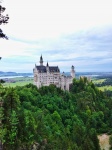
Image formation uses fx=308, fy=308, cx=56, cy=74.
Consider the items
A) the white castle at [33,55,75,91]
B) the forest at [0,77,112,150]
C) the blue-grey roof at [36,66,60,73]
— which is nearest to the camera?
the forest at [0,77,112,150]

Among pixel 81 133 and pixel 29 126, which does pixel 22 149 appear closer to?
pixel 29 126

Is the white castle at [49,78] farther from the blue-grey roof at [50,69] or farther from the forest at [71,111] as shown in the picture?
the forest at [71,111]

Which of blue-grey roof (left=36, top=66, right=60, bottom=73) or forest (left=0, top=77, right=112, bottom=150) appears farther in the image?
blue-grey roof (left=36, top=66, right=60, bottom=73)

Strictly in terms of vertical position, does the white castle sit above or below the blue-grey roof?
below

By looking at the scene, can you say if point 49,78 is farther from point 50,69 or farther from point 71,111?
point 71,111

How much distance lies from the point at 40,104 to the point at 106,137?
91.2ft

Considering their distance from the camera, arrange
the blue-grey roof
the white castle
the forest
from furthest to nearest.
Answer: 1. the blue-grey roof
2. the white castle
3. the forest

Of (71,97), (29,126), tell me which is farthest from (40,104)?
(29,126)

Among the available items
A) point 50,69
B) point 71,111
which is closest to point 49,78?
point 50,69

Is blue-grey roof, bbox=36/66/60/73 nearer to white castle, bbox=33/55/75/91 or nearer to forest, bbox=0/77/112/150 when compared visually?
white castle, bbox=33/55/75/91

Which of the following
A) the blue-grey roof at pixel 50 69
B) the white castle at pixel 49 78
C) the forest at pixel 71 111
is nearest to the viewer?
the forest at pixel 71 111

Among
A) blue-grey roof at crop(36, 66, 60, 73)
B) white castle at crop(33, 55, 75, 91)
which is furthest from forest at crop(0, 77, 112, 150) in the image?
blue-grey roof at crop(36, 66, 60, 73)

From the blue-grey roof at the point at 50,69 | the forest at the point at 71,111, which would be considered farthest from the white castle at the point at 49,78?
the forest at the point at 71,111

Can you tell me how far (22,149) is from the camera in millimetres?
34594
